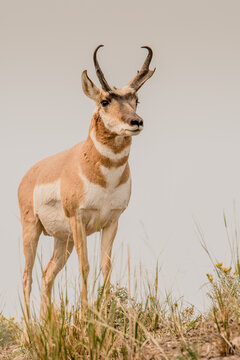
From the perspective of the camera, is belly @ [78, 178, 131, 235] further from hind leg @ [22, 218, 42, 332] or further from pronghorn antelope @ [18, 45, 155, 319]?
hind leg @ [22, 218, 42, 332]

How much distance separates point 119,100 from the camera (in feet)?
20.3

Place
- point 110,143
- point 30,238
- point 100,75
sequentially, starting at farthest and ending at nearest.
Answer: point 30,238
point 100,75
point 110,143

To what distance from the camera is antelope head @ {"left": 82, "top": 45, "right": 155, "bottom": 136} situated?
18.8 ft

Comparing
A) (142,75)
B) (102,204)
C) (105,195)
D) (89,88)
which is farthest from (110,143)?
(142,75)

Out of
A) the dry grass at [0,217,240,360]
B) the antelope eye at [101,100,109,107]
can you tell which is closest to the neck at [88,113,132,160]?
the antelope eye at [101,100,109,107]

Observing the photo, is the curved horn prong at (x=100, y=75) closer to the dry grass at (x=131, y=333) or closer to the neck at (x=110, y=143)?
the neck at (x=110, y=143)

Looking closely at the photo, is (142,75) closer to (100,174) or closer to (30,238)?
(100,174)

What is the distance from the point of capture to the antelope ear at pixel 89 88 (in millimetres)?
6418

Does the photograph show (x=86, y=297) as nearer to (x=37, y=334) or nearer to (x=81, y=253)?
(x=37, y=334)

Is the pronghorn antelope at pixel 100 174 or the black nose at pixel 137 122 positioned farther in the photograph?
the pronghorn antelope at pixel 100 174

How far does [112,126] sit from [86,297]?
7.38 feet

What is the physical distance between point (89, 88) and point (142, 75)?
70 cm

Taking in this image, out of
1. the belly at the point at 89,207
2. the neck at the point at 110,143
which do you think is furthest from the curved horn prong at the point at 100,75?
the belly at the point at 89,207

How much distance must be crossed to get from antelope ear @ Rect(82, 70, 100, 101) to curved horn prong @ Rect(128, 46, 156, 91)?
433 mm
